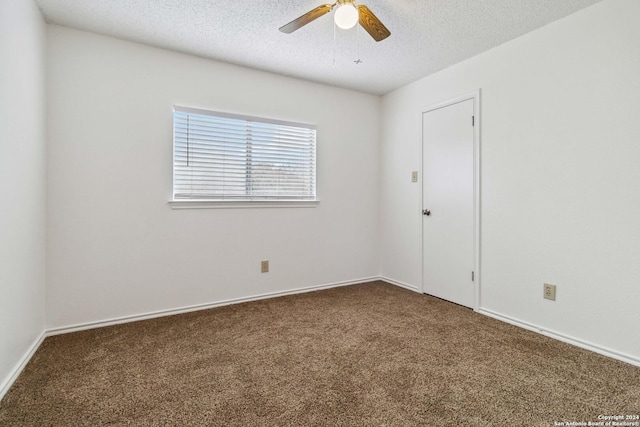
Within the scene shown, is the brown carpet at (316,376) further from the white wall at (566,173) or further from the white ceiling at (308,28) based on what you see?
the white ceiling at (308,28)

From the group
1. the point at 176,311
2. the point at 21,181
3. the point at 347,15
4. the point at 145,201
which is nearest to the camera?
the point at 347,15

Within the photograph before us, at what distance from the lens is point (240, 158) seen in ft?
10.2

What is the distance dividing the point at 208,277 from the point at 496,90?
10.1 feet

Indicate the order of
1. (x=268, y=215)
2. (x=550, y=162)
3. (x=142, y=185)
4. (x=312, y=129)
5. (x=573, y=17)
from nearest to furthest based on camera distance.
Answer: (x=573, y=17)
(x=550, y=162)
(x=142, y=185)
(x=268, y=215)
(x=312, y=129)

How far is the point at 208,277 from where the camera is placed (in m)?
2.94

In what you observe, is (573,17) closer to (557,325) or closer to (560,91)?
(560,91)

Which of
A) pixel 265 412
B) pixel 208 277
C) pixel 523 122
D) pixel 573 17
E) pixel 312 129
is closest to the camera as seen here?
pixel 265 412

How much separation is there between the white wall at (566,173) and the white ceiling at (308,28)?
218mm

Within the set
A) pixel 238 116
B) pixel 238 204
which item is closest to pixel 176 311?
pixel 238 204

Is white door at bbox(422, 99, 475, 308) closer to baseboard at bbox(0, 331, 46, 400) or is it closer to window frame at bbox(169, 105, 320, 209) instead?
window frame at bbox(169, 105, 320, 209)

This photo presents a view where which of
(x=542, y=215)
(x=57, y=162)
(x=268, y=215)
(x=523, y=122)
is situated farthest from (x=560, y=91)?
(x=57, y=162)

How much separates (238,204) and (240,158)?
46cm

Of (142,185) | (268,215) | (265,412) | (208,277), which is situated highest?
(142,185)

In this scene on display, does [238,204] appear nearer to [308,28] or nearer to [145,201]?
[145,201]
